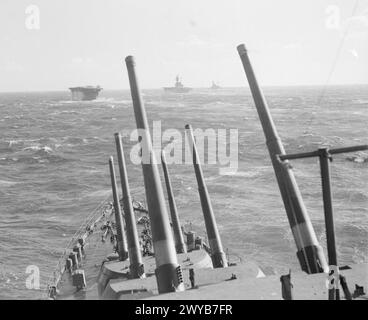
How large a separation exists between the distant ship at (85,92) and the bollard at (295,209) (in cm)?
13927

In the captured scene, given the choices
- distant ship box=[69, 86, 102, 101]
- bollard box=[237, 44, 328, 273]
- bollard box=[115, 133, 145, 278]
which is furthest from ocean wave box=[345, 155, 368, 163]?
distant ship box=[69, 86, 102, 101]

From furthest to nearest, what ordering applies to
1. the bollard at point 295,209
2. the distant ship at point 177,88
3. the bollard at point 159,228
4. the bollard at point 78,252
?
the distant ship at point 177,88 < the bollard at point 78,252 < the bollard at point 295,209 < the bollard at point 159,228

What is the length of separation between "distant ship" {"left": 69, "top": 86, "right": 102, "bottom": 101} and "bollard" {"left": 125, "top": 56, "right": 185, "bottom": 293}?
139469 millimetres

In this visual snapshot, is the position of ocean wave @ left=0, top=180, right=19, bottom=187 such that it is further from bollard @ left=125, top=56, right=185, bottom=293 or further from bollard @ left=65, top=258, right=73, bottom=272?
bollard @ left=125, top=56, right=185, bottom=293

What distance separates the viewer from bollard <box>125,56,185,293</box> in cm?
864

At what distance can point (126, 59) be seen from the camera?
36.7 feet

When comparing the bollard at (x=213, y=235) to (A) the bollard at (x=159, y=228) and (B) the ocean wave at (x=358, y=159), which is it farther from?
(B) the ocean wave at (x=358, y=159)

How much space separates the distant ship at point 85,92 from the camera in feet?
478

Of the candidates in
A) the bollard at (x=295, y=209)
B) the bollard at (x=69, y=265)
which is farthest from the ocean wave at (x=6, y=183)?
the bollard at (x=295, y=209)

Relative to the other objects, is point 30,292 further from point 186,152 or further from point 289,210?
point 186,152

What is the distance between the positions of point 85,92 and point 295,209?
142m

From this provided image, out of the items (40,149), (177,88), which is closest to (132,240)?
(40,149)

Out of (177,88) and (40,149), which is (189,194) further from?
(177,88)
